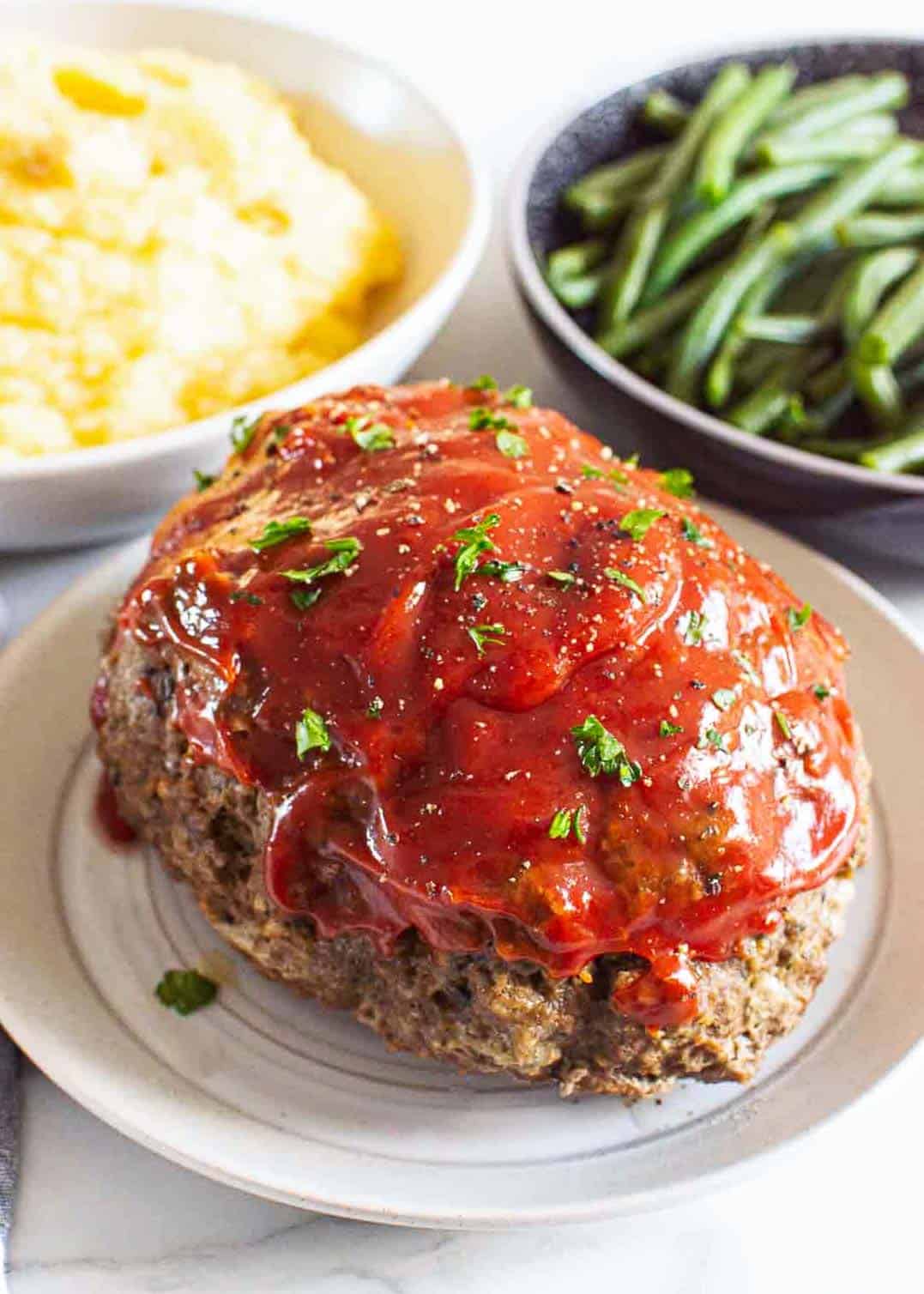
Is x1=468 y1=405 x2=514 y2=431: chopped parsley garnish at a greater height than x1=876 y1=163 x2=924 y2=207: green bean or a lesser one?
lesser

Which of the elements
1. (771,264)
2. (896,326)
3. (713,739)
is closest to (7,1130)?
(713,739)

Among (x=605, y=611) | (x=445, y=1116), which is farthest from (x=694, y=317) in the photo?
(x=445, y=1116)

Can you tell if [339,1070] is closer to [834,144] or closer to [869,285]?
[869,285]

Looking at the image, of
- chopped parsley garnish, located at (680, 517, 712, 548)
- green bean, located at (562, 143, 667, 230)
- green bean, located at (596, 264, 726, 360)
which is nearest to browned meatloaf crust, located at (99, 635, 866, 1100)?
chopped parsley garnish, located at (680, 517, 712, 548)

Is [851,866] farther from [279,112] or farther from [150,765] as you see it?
[279,112]

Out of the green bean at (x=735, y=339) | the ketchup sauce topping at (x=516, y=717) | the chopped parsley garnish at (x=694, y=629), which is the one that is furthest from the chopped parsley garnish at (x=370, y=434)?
the green bean at (x=735, y=339)

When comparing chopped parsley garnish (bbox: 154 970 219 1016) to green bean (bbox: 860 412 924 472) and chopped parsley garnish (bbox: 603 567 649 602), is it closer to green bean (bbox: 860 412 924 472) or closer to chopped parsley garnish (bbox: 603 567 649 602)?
chopped parsley garnish (bbox: 603 567 649 602)

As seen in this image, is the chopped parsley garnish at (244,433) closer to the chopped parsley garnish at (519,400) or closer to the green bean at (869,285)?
the chopped parsley garnish at (519,400)
